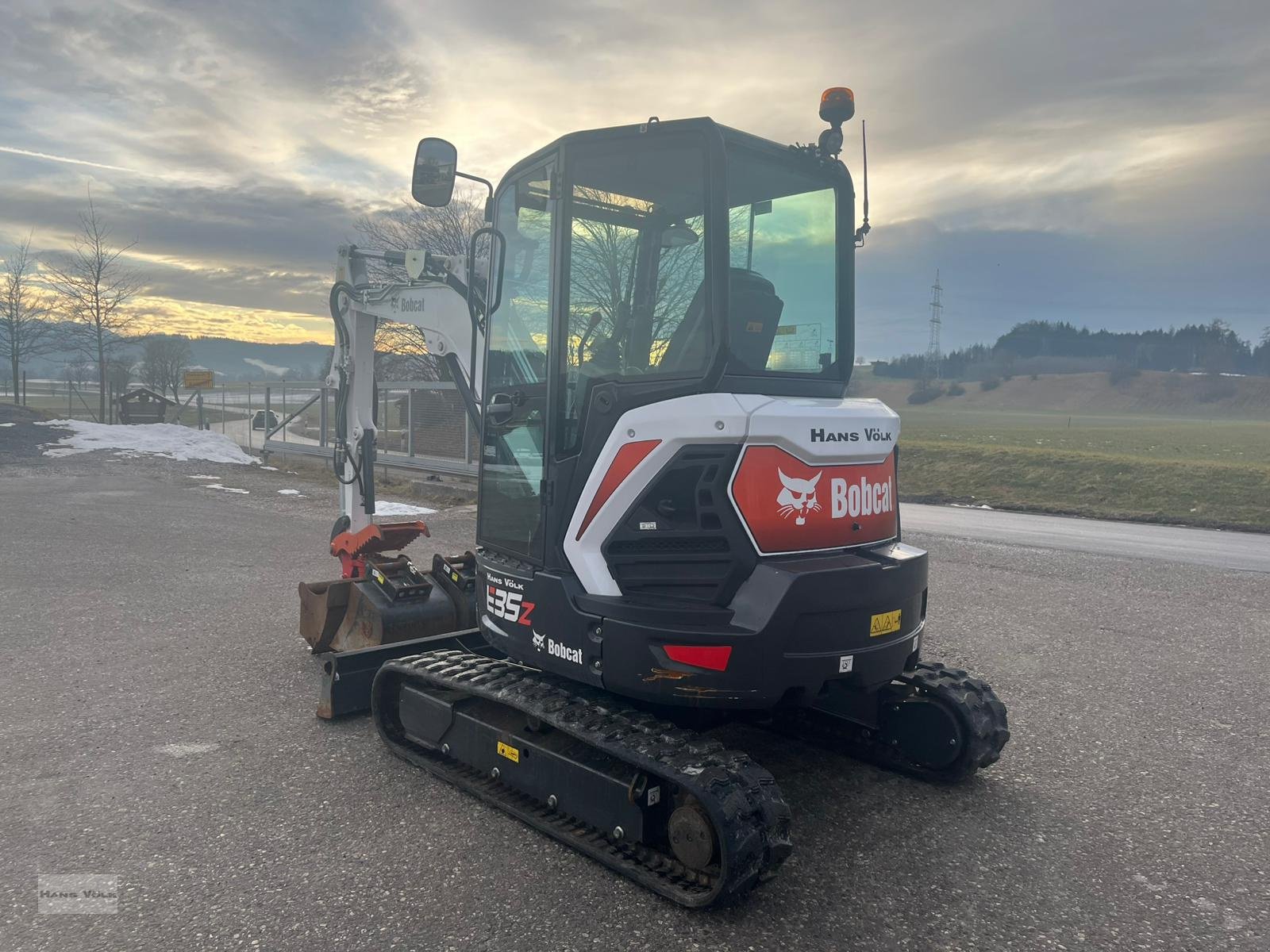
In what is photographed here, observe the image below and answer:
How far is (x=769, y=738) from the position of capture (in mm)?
5164

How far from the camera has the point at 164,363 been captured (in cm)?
4481

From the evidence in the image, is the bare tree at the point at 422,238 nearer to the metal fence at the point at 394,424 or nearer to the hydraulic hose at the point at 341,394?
the metal fence at the point at 394,424

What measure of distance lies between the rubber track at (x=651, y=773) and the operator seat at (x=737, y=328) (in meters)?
1.56

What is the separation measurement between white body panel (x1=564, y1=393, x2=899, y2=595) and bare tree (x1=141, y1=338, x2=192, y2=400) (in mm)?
42037

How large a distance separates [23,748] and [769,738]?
4.11 meters

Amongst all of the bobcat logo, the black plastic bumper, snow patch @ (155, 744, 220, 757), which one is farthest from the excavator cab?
snow patch @ (155, 744, 220, 757)

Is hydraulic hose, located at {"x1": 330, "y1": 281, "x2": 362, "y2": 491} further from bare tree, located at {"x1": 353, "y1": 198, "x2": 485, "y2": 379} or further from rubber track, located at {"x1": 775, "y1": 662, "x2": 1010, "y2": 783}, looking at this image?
bare tree, located at {"x1": 353, "y1": 198, "x2": 485, "y2": 379}

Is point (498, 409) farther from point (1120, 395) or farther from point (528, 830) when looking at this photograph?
point (1120, 395)

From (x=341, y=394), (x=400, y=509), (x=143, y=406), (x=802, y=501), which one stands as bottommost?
(x=400, y=509)

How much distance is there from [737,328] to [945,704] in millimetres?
2211

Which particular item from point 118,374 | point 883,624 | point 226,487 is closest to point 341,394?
point 883,624

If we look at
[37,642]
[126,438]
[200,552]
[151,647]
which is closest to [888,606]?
[151,647]

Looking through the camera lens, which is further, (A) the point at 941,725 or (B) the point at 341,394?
(B) the point at 341,394

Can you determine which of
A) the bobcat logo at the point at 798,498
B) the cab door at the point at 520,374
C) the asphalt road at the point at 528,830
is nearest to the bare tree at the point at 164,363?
the asphalt road at the point at 528,830
